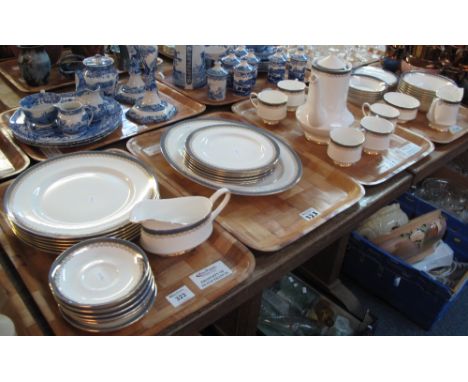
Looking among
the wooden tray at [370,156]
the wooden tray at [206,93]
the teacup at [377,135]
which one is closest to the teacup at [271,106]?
the wooden tray at [370,156]

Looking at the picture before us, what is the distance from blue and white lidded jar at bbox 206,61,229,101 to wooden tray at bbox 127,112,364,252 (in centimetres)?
34

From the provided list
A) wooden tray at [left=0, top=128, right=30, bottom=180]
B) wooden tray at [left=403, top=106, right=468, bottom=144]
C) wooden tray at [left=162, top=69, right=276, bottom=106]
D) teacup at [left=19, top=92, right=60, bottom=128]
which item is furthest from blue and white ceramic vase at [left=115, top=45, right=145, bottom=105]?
wooden tray at [left=403, top=106, right=468, bottom=144]

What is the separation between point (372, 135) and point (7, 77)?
1149 millimetres

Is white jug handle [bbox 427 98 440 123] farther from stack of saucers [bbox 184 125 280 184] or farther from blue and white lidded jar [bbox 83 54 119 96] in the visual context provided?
blue and white lidded jar [bbox 83 54 119 96]

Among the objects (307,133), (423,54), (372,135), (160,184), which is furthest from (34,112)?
(423,54)

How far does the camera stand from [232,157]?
1022 mm

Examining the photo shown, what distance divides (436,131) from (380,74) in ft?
1.33

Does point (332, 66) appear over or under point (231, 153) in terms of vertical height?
over

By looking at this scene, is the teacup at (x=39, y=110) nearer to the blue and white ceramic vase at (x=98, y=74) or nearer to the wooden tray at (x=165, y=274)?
the blue and white ceramic vase at (x=98, y=74)

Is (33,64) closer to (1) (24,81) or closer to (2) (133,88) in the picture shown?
(1) (24,81)

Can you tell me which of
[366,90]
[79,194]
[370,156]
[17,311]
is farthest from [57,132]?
[366,90]

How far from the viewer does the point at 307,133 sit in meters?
1.20

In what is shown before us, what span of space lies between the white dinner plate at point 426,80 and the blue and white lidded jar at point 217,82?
613 millimetres

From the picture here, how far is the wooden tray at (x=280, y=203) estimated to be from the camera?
0.87 meters
